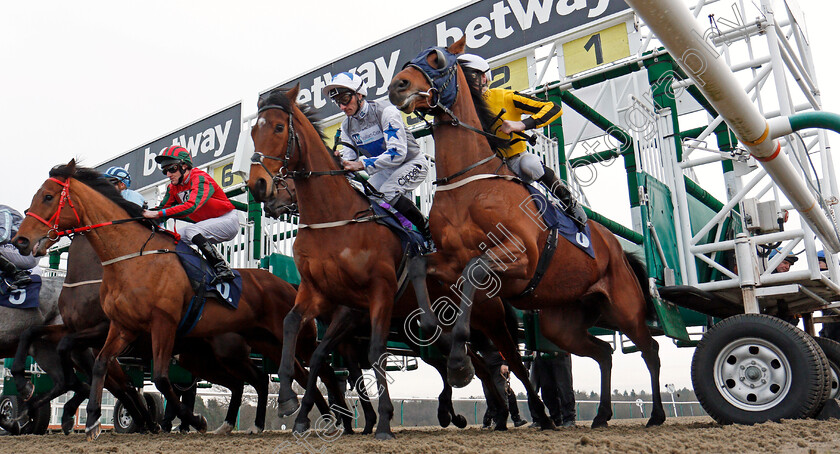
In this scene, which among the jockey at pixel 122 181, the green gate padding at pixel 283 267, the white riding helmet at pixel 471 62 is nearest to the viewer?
the white riding helmet at pixel 471 62

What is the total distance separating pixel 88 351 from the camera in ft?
21.8

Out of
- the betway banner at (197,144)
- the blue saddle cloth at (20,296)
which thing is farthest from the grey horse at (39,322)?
the betway banner at (197,144)

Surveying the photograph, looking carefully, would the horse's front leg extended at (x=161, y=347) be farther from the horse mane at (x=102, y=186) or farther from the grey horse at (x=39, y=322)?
the grey horse at (x=39, y=322)

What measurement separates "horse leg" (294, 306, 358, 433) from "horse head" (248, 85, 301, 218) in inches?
34.6

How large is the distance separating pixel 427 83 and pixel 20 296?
5210mm

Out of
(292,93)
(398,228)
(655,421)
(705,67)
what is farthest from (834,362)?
(292,93)

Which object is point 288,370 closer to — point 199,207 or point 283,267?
point 199,207

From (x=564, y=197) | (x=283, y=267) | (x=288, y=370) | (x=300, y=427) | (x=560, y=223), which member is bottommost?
(x=300, y=427)

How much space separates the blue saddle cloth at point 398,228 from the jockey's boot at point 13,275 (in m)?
4.32

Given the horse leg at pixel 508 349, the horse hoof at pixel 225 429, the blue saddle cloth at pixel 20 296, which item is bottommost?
the horse hoof at pixel 225 429

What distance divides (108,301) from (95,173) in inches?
50.2

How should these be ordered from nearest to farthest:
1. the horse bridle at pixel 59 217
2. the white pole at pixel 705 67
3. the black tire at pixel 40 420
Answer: the white pole at pixel 705 67, the horse bridle at pixel 59 217, the black tire at pixel 40 420

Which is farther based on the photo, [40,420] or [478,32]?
[478,32]

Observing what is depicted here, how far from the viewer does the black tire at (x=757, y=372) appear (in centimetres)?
422
